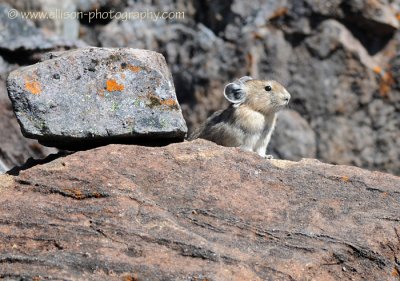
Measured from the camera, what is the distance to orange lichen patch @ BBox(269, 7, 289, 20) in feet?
57.2

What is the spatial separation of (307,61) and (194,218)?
364 inches

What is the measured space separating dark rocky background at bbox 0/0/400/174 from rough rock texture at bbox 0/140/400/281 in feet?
24.2

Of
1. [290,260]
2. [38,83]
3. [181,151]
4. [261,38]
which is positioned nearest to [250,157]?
[181,151]

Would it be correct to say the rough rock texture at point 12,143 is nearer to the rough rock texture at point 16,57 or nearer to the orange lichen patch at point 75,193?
the rough rock texture at point 16,57

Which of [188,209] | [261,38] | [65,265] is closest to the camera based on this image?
[65,265]

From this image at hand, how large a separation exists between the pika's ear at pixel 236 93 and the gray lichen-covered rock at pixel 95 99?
272cm

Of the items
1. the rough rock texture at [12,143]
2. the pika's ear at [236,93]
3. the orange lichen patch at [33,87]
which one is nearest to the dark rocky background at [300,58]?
the rough rock texture at [12,143]

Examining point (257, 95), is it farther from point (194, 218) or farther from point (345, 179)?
point (194, 218)

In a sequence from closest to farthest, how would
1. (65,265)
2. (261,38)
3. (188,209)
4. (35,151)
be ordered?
(65,265) → (188,209) → (35,151) → (261,38)

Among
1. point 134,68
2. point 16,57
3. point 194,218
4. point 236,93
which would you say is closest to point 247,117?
point 236,93

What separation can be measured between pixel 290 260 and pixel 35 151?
7.59 meters

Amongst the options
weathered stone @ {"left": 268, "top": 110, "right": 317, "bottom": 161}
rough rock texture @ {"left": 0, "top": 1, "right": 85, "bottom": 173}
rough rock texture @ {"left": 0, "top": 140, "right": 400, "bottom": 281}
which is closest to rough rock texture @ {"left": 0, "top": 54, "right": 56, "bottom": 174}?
rough rock texture @ {"left": 0, "top": 1, "right": 85, "bottom": 173}

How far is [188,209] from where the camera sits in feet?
29.7

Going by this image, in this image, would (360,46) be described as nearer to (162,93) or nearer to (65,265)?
(162,93)
